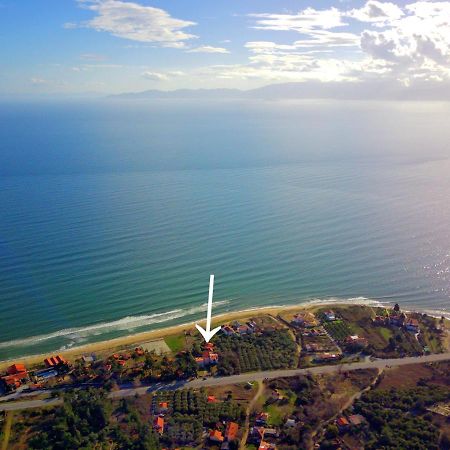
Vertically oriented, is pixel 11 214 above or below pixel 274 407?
above

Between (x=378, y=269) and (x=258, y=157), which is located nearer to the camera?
(x=378, y=269)

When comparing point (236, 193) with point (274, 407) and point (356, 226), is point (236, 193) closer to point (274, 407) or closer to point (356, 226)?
point (356, 226)

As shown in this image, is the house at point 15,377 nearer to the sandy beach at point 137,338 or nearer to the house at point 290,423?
the sandy beach at point 137,338

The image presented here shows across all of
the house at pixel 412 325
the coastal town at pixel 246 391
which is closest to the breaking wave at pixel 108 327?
the coastal town at pixel 246 391

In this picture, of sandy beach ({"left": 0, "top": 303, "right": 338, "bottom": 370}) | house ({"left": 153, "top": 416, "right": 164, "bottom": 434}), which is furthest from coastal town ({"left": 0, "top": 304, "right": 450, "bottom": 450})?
sandy beach ({"left": 0, "top": 303, "right": 338, "bottom": 370})

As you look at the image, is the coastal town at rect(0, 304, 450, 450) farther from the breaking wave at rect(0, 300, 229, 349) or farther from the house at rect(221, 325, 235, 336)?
the breaking wave at rect(0, 300, 229, 349)

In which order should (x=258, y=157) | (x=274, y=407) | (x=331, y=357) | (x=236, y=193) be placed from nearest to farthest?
(x=274, y=407), (x=331, y=357), (x=236, y=193), (x=258, y=157)

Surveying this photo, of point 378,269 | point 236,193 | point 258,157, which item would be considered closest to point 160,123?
point 258,157

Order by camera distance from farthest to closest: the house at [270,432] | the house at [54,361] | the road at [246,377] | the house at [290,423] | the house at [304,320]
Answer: the house at [304,320] < the house at [54,361] < the road at [246,377] < the house at [290,423] < the house at [270,432]
